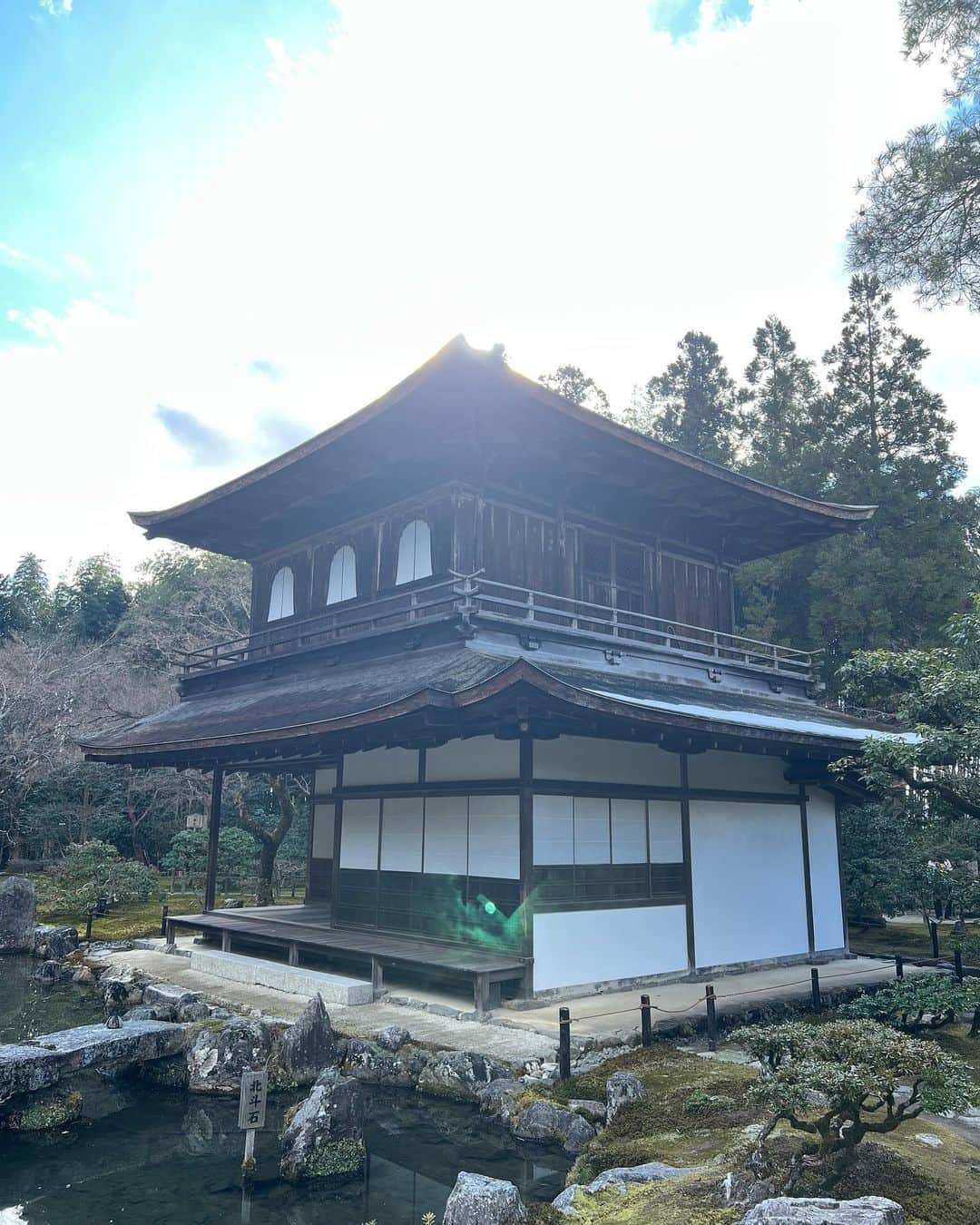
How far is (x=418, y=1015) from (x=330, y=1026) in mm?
1476

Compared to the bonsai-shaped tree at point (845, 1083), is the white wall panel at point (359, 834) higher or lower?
higher

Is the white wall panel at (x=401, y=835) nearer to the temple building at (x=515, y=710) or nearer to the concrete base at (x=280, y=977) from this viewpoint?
the temple building at (x=515, y=710)

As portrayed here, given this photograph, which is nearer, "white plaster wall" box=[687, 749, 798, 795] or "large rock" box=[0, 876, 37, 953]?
"white plaster wall" box=[687, 749, 798, 795]

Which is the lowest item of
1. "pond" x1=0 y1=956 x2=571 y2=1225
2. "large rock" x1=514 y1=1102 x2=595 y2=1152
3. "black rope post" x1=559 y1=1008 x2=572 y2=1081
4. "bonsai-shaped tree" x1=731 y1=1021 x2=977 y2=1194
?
"pond" x1=0 y1=956 x2=571 y2=1225

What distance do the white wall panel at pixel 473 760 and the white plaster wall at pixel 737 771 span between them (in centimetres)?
346

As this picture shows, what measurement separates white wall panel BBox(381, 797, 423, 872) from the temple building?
0.11ft

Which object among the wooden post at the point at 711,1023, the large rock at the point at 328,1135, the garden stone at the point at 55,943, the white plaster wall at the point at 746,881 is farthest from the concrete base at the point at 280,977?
the white plaster wall at the point at 746,881

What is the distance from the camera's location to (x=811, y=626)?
28750mm

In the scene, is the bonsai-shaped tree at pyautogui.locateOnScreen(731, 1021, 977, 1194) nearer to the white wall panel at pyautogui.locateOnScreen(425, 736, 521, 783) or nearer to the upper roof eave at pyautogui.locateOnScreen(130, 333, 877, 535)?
the white wall panel at pyautogui.locateOnScreen(425, 736, 521, 783)

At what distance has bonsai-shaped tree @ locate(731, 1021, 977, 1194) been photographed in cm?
500

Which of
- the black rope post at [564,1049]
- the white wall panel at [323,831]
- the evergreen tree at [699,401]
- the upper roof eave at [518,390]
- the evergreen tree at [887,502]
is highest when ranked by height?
the evergreen tree at [699,401]

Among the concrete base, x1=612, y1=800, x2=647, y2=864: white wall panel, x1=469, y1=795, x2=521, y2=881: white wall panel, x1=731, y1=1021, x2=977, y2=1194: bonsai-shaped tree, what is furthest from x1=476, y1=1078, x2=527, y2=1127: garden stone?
x1=612, y1=800, x2=647, y2=864: white wall panel

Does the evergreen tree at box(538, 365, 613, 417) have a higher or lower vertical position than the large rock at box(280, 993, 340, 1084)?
higher

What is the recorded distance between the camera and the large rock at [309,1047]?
9383 millimetres
